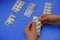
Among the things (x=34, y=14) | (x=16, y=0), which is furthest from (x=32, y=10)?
A: (x=16, y=0)

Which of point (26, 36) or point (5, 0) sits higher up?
point (5, 0)

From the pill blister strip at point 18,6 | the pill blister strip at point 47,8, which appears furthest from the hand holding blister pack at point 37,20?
the pill blister strip at point 18,6

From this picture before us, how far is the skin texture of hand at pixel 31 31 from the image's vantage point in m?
0.90

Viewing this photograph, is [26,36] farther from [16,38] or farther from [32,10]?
[32,10]

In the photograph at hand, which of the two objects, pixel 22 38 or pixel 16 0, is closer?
pixel 22 38

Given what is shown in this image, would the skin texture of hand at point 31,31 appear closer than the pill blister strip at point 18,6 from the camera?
Yes

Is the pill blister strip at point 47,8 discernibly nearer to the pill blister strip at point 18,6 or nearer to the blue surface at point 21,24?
the blue surface at point 21,24

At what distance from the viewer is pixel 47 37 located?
928 mm

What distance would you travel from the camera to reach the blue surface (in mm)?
930

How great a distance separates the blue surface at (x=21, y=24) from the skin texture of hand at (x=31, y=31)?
3 centimetres

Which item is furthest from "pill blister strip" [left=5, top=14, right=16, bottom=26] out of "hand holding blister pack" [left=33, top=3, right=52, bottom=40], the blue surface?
"hand holding blister pack" [left=33, top=3, right=52, bottom=40]

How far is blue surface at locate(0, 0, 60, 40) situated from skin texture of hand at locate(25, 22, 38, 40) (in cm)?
3

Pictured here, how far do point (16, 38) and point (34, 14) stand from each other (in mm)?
205

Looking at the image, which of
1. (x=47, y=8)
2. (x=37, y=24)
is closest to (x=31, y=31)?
(x=37, y=24)
